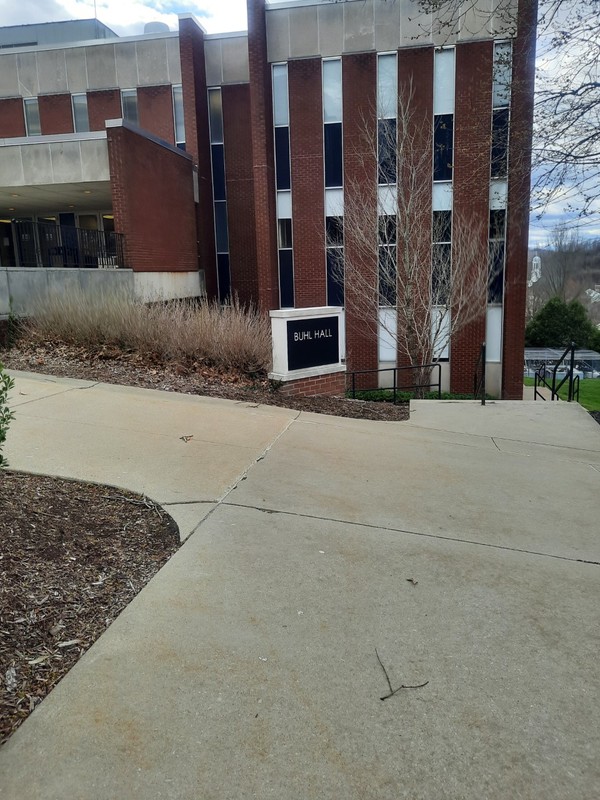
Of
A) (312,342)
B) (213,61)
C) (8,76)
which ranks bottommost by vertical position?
(312,342)

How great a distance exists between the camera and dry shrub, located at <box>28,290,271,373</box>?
33.9 feet

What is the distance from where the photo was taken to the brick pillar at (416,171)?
17812 mm

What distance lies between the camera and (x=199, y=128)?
22.0 metres

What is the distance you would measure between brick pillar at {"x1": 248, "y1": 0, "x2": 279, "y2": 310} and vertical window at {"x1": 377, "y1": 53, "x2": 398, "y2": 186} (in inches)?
155

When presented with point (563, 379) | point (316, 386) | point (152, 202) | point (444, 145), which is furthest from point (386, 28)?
point (316, 386)

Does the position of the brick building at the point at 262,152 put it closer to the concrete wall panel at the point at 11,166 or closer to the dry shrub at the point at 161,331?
the concrete wall panel at the point at 11,166

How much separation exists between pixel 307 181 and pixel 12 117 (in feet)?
41.7

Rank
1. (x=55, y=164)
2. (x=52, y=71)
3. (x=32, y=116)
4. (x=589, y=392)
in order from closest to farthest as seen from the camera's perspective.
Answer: (x=55, y=164) → (x=52, y=71) → (x=32, y=116) → (x=589, y=392)

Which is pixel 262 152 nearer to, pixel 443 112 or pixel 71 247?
pixel 443 112

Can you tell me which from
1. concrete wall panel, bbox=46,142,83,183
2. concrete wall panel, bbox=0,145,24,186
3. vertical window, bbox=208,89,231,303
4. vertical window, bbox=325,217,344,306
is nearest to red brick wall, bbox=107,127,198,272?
concrete wall panel, bbox=46,142,83,183

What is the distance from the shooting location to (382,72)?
Result: 2055cm

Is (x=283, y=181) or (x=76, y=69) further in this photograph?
(x=76, y=69)

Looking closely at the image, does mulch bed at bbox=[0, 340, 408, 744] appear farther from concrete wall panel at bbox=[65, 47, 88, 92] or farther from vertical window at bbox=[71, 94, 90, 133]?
concrete wall panel at bbox=[65, 47, 88, 92]

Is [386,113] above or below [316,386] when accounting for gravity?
above
